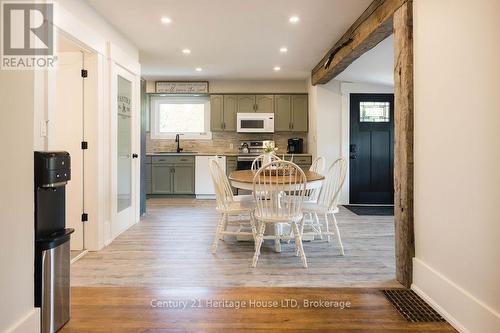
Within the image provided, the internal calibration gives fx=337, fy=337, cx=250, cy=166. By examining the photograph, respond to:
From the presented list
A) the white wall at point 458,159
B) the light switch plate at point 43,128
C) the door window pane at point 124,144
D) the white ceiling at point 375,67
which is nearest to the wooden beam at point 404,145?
the white wall at point 458,159

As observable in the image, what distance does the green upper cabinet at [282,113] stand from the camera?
6930mm

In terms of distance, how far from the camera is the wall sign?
22.7 feet

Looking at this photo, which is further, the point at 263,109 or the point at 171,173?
the point at 263,109

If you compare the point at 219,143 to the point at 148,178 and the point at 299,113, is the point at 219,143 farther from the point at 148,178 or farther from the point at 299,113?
the point at 299,113

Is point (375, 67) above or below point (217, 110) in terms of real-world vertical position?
above

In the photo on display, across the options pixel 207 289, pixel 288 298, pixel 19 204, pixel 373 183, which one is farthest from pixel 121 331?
pixel 373 183

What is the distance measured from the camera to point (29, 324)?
1.68 m

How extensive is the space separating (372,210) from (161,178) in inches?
157

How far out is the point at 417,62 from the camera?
Answer: 91.2 inches

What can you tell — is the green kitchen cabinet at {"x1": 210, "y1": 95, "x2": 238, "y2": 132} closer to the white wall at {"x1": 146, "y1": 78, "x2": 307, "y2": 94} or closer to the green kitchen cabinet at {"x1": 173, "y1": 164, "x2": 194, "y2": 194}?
the white wall at {"x1": 146, "y1": 78, "x2": 307, "y2": 94}

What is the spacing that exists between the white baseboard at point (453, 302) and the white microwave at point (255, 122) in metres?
4.81

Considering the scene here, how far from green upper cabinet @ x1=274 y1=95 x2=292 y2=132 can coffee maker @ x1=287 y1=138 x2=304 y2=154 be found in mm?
254

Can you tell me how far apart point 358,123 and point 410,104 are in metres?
4.08

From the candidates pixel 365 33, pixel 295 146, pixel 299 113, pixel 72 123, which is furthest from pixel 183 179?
pixel 365 33
